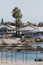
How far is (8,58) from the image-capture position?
2256cm

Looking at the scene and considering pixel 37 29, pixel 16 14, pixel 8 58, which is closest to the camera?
pixel 8 58

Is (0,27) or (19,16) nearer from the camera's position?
(0,27)

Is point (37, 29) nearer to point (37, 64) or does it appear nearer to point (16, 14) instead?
point (16, 14)

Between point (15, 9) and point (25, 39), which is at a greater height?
point (15, 9)

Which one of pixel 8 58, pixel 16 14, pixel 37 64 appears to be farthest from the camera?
pixel 16 14

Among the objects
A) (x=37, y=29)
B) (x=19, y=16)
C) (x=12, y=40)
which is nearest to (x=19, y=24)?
(x=19, y=16)

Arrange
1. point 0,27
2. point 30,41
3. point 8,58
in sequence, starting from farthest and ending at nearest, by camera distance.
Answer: point 0,27 → point 30,41 → point 8,58

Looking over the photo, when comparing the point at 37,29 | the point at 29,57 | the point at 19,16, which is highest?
the point at 19,16

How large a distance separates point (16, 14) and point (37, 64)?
166 feet

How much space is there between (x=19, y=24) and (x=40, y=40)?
20.8 m

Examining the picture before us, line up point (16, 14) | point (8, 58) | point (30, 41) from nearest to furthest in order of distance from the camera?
point (8, 58)
point (30, 41)
point (16, 14)

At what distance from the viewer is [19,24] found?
215ft

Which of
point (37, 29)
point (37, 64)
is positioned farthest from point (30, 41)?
point (37, 64)

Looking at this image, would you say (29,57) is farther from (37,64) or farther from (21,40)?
(21,40)
